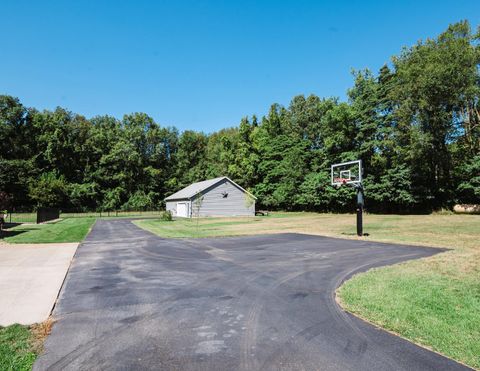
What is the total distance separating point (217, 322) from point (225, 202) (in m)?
38.2

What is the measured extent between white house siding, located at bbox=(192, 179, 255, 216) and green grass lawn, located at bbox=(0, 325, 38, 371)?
36.8 metres

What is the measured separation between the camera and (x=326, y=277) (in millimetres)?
8539

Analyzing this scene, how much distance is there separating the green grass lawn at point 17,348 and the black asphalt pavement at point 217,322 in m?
0.16

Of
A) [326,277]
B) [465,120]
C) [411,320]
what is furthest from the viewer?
[465,120]

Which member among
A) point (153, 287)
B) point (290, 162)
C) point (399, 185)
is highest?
point (290, 162)

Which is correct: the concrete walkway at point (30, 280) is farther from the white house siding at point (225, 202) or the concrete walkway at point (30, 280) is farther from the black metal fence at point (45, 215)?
the white house siding at point (225, 202)

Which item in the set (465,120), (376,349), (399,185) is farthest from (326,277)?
(465,120)

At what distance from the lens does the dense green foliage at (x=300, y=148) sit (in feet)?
107

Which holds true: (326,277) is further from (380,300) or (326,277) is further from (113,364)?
(113,364)

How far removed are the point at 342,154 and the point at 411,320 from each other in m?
39.3

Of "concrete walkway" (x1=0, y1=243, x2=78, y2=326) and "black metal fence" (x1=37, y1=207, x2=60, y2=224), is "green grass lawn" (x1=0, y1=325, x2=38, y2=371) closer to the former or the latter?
"concrete walkway" (x1=0, y1=243, x2=78, y2=326)

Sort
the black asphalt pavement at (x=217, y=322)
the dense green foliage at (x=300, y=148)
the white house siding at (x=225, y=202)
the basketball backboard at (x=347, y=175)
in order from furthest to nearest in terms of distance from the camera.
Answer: the white house siding at (x=225, y=202) < the dense green foliage at (x=300, y=148) < the basketball backboard at (x=347, y=175) < the black asphalt pavement at (x=217, y=322)

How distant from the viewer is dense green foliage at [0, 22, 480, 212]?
32.6 m

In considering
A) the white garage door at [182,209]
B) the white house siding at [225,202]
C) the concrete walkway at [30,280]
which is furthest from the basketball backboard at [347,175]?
the white garage door at [182,209]
